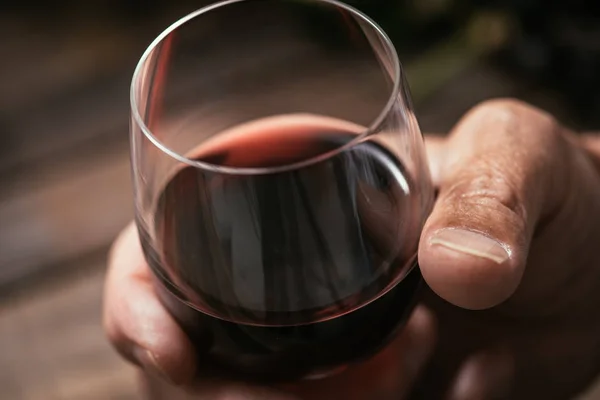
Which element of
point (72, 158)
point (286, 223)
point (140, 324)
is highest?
point (286, 223)

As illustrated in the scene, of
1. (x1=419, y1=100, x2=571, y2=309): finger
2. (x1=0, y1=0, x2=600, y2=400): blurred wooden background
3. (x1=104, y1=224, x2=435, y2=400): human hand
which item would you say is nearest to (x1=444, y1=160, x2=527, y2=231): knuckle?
(x1=419, y1=100, x2=571, y2=309): finger

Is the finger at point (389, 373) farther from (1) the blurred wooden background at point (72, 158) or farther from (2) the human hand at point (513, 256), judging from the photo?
(1) the blurred wooden background at point (72, 158)

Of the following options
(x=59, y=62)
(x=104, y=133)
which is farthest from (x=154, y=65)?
(x=59, y=62)

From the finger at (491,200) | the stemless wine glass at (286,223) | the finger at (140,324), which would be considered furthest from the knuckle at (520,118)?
the finger at (140,324)

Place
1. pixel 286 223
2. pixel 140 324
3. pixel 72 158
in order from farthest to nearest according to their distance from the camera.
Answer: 1. pixel 72 158
2. pixel 140 324
3. pixel 286 223

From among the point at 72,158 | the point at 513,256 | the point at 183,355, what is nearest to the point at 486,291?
the point at 513,256

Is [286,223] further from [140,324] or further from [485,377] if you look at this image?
[485,377]

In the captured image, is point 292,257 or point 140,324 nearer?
point 292,257
